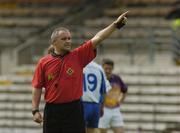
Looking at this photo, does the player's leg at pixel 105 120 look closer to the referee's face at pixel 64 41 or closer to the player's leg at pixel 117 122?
the player's leg at pixel 117 122

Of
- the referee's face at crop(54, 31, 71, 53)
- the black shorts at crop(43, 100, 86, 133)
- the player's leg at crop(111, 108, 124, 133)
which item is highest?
the referee's face at crop(54, 31, 71, 53)

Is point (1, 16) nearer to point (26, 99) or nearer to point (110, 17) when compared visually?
point (110, 17)

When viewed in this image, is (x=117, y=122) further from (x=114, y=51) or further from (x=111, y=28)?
(x=114, y=51)

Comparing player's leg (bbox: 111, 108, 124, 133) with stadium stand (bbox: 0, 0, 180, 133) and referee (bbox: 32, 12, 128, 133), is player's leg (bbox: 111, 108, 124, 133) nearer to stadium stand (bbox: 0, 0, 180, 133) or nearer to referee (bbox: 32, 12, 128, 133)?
stadium stand (bbox: 0, 0, 180, 133)

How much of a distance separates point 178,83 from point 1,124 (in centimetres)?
447

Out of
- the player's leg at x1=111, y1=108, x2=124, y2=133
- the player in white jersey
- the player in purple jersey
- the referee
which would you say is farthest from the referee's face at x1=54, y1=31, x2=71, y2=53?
the player's leg at x1=111, y1=108, x2=124, y2=133

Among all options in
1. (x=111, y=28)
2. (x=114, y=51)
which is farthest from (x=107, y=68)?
(x=114, y=51)

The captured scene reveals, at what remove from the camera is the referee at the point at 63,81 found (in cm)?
897

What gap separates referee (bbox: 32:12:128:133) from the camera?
8969 millimetres

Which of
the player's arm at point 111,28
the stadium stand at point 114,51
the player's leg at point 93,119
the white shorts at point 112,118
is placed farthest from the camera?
the stadium stand at point 114,51

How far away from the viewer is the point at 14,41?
23547mm

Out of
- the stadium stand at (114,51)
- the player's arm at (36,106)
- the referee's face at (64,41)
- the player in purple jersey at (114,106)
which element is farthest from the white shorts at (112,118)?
the referee's face at (64,41)

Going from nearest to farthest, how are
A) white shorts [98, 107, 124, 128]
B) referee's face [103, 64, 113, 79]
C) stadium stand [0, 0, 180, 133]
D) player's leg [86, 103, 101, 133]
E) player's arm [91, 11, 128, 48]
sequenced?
1. player's arm [91, 11, 128, 48]
2. player's leg [86, 103, 101, 133]
3. referee's face [103, 64, 113, 79]
4. white shorts [98, 107, 124, 128]
5. stadium stand [0, 0, 180, 133]

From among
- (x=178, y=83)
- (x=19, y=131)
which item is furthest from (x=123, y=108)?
(x=19, y=131)
